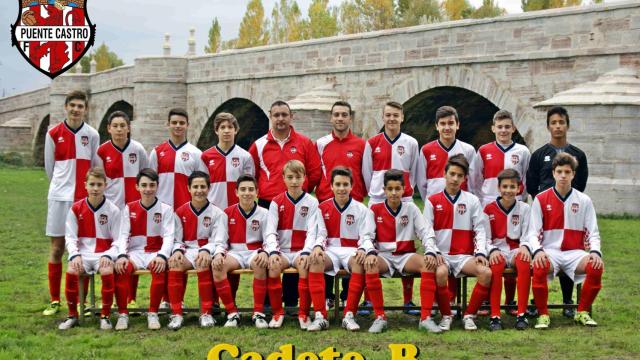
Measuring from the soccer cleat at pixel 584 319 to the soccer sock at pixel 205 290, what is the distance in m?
2.55

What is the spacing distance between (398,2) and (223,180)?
3001cm

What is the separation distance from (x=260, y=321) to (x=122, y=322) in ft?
3.07

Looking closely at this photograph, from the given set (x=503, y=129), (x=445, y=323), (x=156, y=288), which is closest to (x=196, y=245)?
(x=156, y=288)

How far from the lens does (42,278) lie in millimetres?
7906

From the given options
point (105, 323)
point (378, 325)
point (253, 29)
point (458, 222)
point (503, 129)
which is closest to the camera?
point (378, 325)

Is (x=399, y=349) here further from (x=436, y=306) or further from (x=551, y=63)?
(x=551, y=63)

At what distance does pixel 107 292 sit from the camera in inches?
225

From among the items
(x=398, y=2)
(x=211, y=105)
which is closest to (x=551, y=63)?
(x=211, y=105)

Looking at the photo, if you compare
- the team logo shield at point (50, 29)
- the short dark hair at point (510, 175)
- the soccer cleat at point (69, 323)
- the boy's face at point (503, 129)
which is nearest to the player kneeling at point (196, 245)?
the soccer cleat at point (69, 323)

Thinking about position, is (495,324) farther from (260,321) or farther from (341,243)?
(260,321)

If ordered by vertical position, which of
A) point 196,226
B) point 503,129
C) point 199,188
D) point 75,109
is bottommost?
point 196,226

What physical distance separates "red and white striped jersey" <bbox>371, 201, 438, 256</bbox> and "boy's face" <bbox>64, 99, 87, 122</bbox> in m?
2.37

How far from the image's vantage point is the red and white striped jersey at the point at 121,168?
6.41 meters

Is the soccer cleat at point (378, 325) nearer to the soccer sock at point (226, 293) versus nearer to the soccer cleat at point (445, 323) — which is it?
the soccer cleat at point (445, 323)
